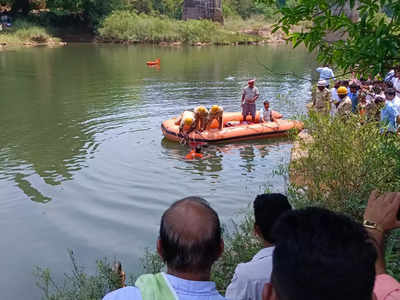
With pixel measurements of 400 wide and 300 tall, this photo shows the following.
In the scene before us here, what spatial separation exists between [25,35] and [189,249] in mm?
40002

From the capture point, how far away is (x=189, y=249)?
1.65 m

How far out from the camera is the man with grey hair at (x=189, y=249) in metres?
1.59

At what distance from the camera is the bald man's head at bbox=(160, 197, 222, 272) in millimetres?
1647

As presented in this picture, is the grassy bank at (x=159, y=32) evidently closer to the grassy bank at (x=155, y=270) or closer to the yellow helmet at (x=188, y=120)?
the yellow helmet at (x=188, y=120)

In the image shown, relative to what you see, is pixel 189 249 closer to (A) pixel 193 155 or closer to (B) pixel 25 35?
(A) pixel 193 155

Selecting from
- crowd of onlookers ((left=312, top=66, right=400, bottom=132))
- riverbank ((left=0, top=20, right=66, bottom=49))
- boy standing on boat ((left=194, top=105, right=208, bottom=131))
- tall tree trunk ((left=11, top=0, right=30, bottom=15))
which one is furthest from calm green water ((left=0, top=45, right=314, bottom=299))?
tall tree trunk ((left=11, top=0, right=30, bottom=15))

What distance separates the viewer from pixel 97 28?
4262 cm

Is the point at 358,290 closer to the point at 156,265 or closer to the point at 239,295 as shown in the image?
the point at 239,295

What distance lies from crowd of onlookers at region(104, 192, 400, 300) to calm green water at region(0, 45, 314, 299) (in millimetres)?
4013

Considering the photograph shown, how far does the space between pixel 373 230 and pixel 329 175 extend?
3.20 metres

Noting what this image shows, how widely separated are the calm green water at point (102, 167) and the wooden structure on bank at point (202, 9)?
28.1 meters

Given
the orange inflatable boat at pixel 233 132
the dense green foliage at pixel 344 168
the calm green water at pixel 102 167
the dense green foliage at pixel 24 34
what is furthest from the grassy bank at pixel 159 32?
the dense green foliage at pixel 344 168

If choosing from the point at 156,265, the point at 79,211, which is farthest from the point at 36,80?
the point at 156,265

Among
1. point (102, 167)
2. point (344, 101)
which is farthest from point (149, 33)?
point (344, 101)
